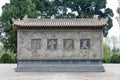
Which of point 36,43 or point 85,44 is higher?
point 36,43

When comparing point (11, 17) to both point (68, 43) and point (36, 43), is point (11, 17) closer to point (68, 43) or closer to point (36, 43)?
point (36, 43)

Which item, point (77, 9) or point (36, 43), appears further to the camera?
point (77, 9)

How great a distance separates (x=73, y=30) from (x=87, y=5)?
2454cm

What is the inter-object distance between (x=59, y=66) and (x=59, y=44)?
64.5 inches

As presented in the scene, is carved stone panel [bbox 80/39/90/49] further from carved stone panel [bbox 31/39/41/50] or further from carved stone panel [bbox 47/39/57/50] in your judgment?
carved stone panel [bbox 31/39/41/50]

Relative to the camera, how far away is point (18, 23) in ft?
73.9

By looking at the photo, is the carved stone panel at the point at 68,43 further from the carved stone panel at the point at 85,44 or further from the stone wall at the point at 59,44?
the carved stone panel at the point at 85,44

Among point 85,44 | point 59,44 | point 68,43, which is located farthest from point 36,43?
point 85,44

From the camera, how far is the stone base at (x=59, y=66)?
22406 millimetres

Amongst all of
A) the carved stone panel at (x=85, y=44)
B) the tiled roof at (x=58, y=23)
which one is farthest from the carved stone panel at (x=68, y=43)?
the tiled roof at (x=58, y=23)

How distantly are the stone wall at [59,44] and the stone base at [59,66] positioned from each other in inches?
11.5

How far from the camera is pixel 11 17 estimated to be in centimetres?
3556

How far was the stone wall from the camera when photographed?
2275 cm

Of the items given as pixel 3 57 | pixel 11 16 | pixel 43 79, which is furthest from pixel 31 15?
pixel 43 79
